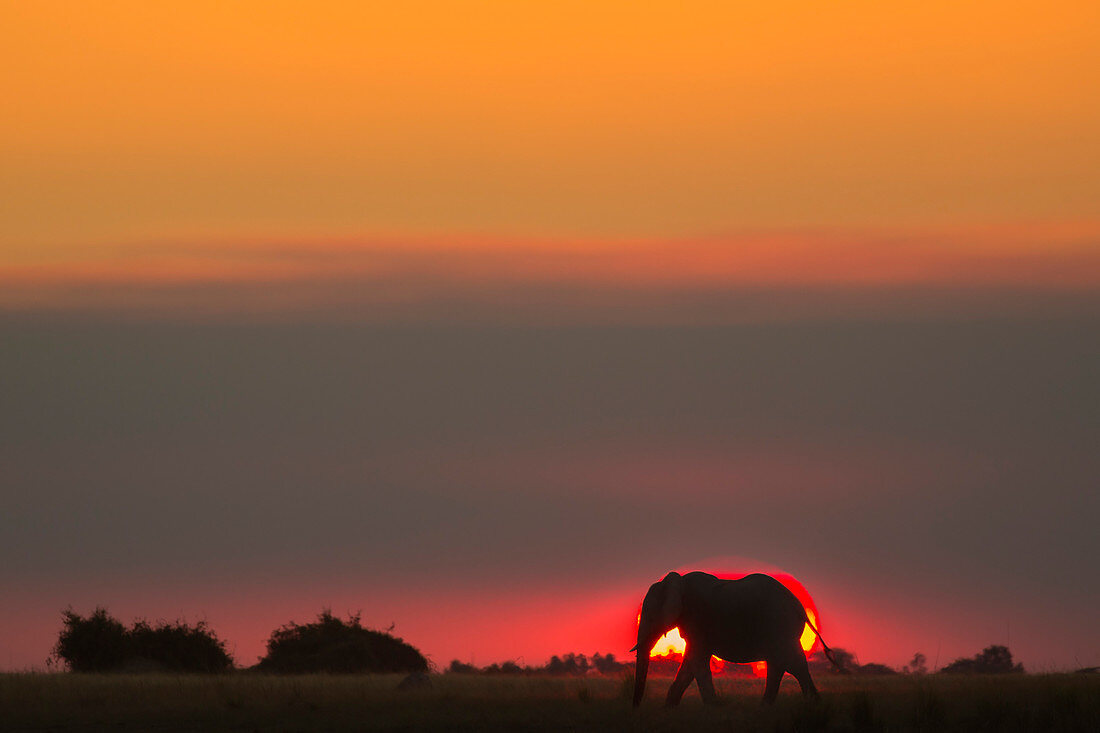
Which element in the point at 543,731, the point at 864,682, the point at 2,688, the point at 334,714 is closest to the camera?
the point at 543,731

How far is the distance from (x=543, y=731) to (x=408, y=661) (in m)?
22.6

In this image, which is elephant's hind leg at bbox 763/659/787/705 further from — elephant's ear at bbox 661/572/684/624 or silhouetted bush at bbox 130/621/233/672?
silhouetted bush at bbox 130/621/233/672

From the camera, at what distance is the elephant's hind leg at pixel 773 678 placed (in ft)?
80.7

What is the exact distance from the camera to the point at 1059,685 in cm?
2645

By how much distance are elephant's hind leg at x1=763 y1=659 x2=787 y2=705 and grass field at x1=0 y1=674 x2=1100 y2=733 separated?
261mm

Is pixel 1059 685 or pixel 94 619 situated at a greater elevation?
pixel 94 619

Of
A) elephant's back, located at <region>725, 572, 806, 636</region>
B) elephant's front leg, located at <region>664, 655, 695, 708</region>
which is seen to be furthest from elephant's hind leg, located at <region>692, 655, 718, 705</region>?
elephant's back, located at <region>725, 572, 806, 636</region>

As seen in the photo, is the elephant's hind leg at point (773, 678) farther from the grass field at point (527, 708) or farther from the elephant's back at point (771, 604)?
the elephant's back at point (771, 604)

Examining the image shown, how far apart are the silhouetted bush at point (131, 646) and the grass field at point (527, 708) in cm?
1539

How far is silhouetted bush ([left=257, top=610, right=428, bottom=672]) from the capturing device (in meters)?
43.1

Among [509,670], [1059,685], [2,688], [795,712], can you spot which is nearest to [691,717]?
[795,712]

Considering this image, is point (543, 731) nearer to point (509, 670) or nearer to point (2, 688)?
point (2, 688)

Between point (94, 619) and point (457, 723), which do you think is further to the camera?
point (94, 619)

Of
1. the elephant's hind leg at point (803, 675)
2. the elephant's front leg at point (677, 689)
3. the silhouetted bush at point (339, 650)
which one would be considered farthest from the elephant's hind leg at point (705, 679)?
the silhouetted bush at point (339, 650)
